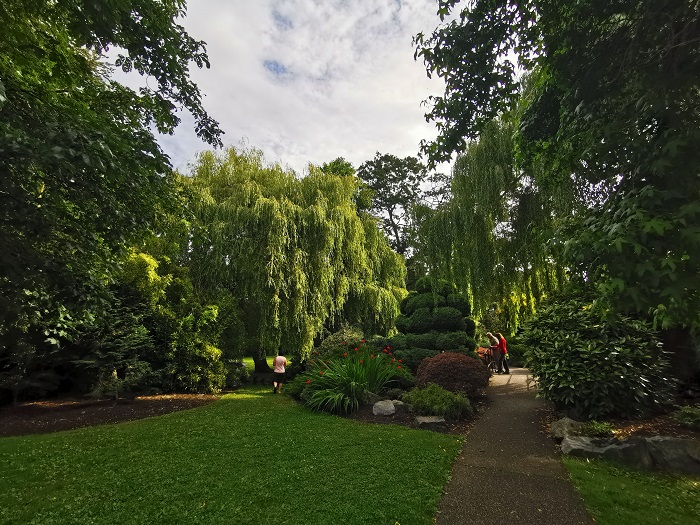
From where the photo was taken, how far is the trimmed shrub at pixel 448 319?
10.2 meters

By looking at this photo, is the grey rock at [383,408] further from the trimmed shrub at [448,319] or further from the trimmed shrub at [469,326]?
the trimmed shrub at [469,326]

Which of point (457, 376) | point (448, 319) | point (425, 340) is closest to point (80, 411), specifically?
point (457, 376)

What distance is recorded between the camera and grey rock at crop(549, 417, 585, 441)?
5.20 m

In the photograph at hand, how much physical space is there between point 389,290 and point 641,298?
12.2 m

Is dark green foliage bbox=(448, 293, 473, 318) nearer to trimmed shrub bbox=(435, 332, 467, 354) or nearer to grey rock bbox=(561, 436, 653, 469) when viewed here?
trimmed shrub bbox=(435, 332, 467, 354)

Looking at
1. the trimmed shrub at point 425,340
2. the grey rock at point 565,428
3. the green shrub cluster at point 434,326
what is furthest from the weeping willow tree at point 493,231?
the grey rock at point 565,428

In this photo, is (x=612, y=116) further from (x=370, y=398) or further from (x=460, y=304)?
(x=460, y=304)

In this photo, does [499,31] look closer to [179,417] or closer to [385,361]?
[385,361]

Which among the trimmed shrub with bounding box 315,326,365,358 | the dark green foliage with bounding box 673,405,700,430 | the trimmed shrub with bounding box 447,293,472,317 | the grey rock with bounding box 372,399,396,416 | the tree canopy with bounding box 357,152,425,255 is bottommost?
the grey rock with bounding box 372,399,396,416

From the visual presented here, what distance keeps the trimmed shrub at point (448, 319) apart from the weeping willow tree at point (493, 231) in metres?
0.76

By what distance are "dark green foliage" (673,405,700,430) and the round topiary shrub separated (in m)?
3.14

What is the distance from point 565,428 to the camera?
17.4ft

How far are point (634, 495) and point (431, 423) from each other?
2947 millimetres

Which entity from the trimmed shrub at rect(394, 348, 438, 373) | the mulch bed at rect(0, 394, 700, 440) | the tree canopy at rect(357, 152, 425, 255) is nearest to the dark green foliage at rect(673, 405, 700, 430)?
the mulch bed at rect(0, 394, 700, 440)
